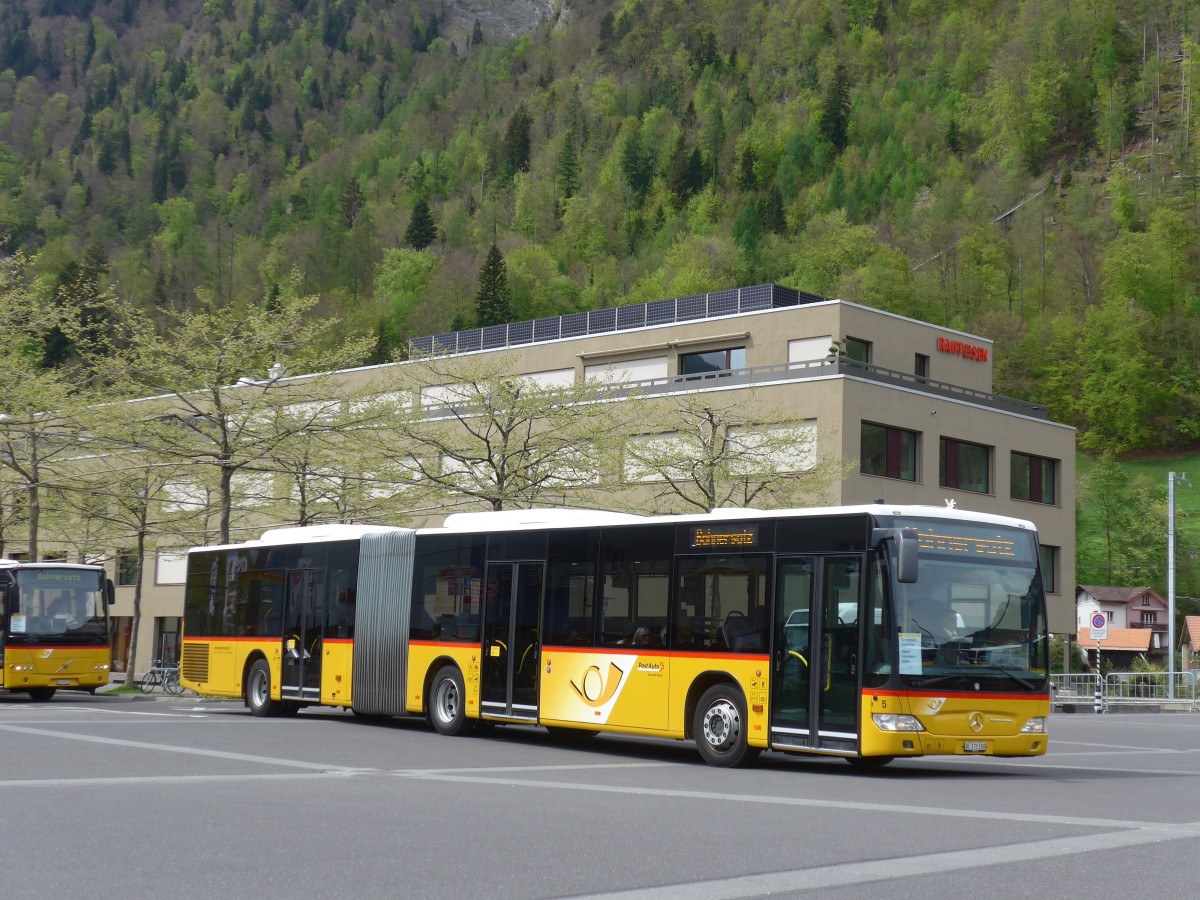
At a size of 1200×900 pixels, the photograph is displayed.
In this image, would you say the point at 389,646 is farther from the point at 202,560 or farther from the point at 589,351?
the point at 589,351

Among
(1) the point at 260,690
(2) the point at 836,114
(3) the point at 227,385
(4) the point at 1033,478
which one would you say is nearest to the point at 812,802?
(1) the point at 260,690

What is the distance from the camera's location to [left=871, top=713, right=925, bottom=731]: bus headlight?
51.8 ft

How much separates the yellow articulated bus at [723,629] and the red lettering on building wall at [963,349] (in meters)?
38.1

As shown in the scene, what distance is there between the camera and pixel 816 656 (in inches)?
651

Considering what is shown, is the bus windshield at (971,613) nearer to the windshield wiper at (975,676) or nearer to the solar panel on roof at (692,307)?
the windshield wiper at (975,676)

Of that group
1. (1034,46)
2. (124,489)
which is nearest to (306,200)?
(1034,46)

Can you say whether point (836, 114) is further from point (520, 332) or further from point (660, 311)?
point (660, 311)

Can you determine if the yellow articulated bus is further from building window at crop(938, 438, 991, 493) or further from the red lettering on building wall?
the red lettering on building wall

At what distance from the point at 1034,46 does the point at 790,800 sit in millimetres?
164140

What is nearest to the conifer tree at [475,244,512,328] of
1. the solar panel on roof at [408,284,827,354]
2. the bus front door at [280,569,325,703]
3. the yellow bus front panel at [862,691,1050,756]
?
the solar panel on roof at [408,284,827,354]

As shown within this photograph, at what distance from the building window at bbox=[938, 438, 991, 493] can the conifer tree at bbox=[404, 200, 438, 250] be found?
111m

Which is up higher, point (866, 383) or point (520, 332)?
point (520, 332)

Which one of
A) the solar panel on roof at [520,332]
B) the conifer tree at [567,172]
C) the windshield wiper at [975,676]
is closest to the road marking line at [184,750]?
the windshield wiper at [975,676]

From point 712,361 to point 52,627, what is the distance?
2962 centimetres
